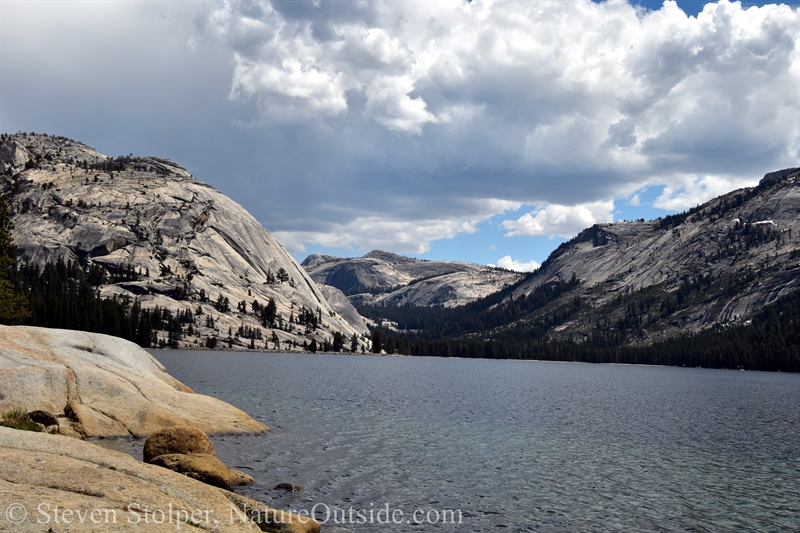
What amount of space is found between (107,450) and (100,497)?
6.91 meters

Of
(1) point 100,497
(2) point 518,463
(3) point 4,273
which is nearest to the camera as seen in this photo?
(1) point 100,497

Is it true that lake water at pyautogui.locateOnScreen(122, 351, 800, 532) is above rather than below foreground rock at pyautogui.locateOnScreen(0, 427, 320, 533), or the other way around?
below

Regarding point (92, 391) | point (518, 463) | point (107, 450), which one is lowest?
point (518, 463)

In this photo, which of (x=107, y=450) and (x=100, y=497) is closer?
(x=100, y=497)

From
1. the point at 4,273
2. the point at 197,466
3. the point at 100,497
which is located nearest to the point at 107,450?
the point at 197,466

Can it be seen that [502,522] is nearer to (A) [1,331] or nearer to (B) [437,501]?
(B) [437,501]

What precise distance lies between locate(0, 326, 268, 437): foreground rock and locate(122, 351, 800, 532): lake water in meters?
4.54

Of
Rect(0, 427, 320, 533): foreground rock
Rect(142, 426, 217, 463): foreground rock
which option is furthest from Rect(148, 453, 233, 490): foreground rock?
Rect(0, 427, 320, 533): foreground rock

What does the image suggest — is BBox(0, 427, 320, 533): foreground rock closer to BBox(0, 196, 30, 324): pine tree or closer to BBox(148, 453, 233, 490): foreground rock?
BBox(148, 453, 233, 490): foreground rock

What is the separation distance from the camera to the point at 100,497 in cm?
1641

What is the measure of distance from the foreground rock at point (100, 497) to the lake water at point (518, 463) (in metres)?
7.46

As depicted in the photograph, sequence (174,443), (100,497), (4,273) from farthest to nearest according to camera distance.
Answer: (4,273) < (174,443) < (100,497)

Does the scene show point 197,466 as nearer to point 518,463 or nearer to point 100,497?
point 100,497

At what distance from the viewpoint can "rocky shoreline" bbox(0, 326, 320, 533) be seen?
15.4 meters
